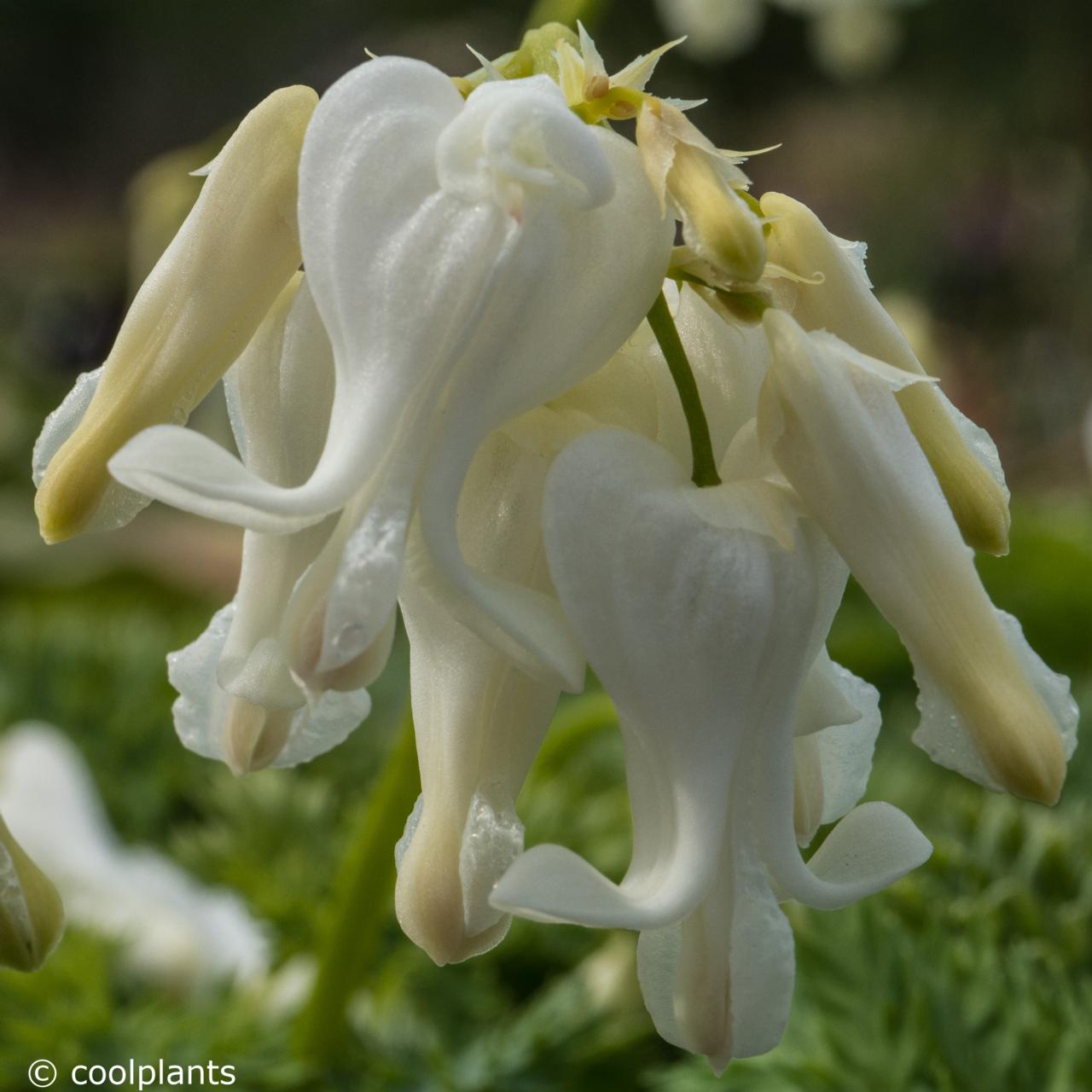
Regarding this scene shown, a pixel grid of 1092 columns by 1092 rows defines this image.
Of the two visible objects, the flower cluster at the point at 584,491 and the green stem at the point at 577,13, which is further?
the green stem at the point at 577,13

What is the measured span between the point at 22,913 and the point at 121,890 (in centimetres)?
64

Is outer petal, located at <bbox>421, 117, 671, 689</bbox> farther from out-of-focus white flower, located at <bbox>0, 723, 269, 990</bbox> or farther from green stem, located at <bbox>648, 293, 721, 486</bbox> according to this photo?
out-of-focus white flower, located at <bbox>0, 723, 269, 990</bbox>

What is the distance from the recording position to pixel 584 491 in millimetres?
392

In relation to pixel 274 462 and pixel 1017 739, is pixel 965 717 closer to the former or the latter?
pixel 1017 739

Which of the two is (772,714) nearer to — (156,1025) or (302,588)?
(302,588)

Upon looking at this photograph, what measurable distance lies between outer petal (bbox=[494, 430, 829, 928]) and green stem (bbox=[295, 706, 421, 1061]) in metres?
0.27

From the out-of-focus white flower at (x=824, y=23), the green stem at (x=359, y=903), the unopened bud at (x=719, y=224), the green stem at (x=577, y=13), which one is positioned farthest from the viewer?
the out-of-focus white flower at (x=824, y=23)

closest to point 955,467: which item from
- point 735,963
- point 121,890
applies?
point 735,963

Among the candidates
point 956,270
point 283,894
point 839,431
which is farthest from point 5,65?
point 839,431

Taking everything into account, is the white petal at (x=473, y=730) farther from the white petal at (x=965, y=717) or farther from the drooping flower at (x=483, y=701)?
the white petal at (x=965, y=717)

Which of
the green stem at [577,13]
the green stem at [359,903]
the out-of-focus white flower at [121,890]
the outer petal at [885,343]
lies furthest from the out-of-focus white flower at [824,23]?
the outer petal at [885,343]

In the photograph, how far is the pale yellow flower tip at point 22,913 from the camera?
0.44 m

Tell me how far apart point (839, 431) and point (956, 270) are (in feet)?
21.0

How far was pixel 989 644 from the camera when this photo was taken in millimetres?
391
